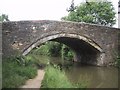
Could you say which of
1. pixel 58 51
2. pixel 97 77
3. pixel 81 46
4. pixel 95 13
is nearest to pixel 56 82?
pixel 97 77

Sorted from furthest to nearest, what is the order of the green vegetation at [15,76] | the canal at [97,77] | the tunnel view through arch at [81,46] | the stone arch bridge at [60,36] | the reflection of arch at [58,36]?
the tunnel view through arch at [81,46], the reflection of arch at [58,36], the stone arch bridge at [60,36], the canal at [97,77], the green vegetation at [15,76]

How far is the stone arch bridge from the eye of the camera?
1488 centimetres

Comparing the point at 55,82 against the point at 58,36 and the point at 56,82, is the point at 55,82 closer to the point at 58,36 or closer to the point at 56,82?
the point at 56,82

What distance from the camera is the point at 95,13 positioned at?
24672mm

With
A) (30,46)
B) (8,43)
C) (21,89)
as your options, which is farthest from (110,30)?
(21,89)

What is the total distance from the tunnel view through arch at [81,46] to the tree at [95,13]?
3.52 meters

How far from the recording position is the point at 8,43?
14.8m

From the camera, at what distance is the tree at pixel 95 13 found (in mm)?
24297

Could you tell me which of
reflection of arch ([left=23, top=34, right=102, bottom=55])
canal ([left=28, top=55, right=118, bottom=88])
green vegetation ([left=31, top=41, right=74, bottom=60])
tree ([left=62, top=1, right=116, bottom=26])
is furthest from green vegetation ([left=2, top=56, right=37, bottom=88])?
tree ([left=62, top=1, right=116, bottom=26])

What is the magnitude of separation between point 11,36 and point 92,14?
1125cm

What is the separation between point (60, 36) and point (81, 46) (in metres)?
3.70

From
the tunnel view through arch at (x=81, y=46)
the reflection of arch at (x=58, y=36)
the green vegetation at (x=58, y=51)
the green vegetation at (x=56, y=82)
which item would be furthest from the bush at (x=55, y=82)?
the green vegetation at (x=58, y=51)

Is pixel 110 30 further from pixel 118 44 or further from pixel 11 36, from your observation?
pixel 11 36

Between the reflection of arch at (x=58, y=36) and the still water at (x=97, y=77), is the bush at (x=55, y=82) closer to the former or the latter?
the still water at (x=97, y=77)
